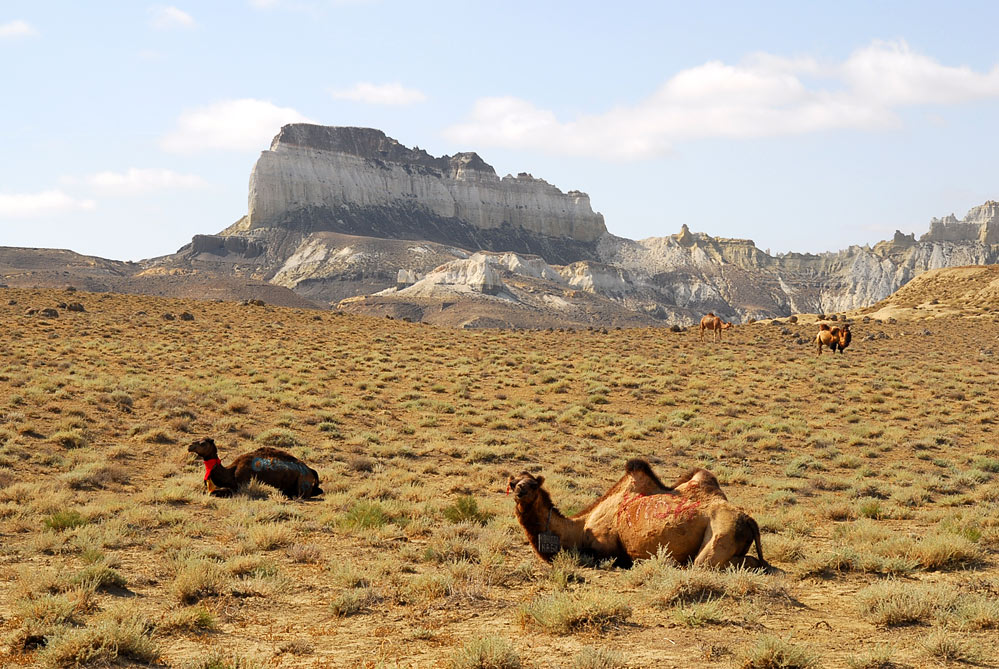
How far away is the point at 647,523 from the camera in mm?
9000

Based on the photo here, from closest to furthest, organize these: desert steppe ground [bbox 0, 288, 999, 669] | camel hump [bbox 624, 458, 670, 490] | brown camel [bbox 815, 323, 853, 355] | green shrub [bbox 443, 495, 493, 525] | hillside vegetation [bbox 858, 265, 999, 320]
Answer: desert steppe ground [bbox 0, 288, 999, 669] < camel hump [bbox 624, 458, 670, 490] < green shrub [bbox 443, 495, 493, 525] < brown camel [bbox 815, 323, 853, 355] < hillside vegetation [bbox 858, 265, 999, 320]

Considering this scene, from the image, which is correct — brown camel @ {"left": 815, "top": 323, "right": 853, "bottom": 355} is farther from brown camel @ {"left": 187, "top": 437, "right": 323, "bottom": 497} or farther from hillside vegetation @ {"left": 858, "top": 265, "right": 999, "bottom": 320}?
brown camel @ {"left": 187, "top": 437, "right": 323, "bottom": 497}

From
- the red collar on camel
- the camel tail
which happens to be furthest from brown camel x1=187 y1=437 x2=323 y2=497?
the camel tail

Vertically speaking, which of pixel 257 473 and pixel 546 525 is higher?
pixel 546 525

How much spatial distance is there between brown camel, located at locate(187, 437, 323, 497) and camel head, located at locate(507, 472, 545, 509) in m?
6.76

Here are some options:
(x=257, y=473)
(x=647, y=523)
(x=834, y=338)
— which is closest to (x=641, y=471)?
(x=647, y=523)

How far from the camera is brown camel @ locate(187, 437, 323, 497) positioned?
1434cm

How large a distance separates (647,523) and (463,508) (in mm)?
4167

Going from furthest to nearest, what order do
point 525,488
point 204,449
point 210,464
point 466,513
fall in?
point 210,464 < point 204,449 < point 466,513 < point 525,488

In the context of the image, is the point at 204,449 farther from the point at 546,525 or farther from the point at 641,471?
the point at 641,471

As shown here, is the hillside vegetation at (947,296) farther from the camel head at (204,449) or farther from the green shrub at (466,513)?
the camel head at (204,449)

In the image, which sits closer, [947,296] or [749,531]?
[749,531]

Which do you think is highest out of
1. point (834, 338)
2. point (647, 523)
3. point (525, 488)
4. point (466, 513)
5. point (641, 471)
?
point (834, 338)

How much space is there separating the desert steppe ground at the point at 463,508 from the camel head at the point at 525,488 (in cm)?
79
